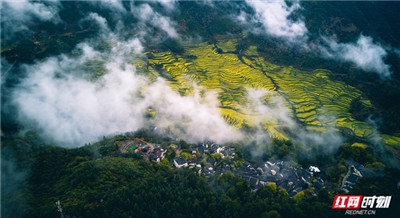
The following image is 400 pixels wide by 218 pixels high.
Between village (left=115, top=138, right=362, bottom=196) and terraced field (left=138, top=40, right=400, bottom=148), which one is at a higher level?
terraced field (left=138, top=40, right=400, bottom=148)

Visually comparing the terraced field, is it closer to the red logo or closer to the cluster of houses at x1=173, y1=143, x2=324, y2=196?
the cluster of houses at x1=173, y1=143, x2=324, y2=196

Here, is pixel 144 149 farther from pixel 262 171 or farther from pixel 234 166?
pixel 262 171

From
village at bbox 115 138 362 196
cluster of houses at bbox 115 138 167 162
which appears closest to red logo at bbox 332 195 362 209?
village at bbox 115 138 362 196

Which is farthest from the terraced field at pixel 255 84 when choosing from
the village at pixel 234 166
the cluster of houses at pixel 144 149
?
the cluster of houses at pixel 144 149

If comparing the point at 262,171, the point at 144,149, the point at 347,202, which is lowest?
the point at 144,149

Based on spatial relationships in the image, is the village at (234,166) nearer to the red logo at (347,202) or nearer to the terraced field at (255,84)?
the red logo at (347,202)

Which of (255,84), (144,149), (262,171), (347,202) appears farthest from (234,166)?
(255,84)
